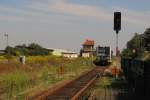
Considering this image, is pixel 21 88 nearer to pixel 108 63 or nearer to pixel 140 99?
pixel 140 99

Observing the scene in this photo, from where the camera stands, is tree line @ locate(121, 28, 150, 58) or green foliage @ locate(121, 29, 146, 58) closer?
green foliage @ locate(121, 29, 146, 58)

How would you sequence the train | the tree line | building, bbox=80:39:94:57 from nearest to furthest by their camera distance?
the tree line → the train → building, bbox=80:39:94:57

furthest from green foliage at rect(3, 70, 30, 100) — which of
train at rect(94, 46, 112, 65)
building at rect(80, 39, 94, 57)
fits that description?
building at rect(80, 39, 94, 57)

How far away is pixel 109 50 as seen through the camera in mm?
79875

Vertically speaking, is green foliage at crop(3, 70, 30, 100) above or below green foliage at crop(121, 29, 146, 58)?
below

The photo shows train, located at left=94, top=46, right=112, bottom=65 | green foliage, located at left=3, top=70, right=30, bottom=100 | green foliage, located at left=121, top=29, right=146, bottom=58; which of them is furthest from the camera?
train, located at left=94, top=46, right=112, bottom=65

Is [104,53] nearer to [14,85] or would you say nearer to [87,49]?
[14,85]

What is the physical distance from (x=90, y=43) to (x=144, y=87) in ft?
562

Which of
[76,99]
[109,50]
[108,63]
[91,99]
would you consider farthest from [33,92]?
[108,63]

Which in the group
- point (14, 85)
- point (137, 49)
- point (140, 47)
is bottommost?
point (14, 85)

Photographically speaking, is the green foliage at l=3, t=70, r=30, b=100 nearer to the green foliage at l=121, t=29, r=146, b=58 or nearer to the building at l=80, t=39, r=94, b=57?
the green foliage at l=121, t=29, r=146, b=58

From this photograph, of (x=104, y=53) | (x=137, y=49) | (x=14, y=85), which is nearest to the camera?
(x=14, y=85)

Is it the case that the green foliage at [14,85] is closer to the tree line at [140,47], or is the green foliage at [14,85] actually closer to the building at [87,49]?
the tree line at [140,47]

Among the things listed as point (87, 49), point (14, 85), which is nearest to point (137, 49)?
point (14, 85)
